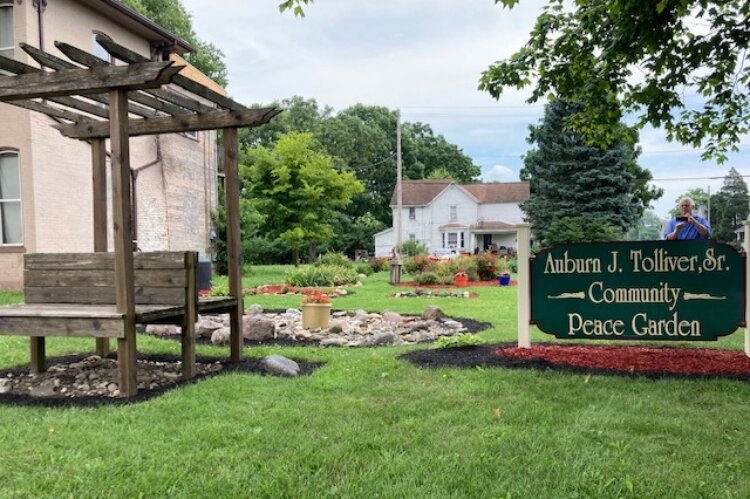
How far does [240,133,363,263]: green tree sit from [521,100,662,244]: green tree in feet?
36.5

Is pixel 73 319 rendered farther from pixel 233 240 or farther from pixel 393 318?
pixel 393 318

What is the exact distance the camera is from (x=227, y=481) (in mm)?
2986

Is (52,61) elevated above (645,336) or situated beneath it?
elevated above

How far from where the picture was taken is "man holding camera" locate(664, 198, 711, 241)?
706cm

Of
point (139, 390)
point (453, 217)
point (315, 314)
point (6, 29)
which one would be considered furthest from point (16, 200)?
point (453, 217)

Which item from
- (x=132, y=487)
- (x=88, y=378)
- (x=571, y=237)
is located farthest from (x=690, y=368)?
(x=571, y=237)

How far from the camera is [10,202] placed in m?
13.2

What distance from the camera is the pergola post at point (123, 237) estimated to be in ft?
15.7

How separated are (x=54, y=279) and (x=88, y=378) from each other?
43.8 inches

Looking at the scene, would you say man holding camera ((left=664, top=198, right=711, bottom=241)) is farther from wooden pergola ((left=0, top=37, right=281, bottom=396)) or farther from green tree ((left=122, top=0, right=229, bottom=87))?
green tree ((left=122, top=0, right=229, bottom=87))

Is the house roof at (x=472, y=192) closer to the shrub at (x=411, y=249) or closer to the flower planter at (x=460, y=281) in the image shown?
the shrub at (x=411, y=249)

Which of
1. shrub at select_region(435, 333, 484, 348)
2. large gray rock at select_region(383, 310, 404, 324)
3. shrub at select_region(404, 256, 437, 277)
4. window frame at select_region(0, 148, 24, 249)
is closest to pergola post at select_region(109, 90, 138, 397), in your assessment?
shrub at select_region(435, 333, 484, 348)

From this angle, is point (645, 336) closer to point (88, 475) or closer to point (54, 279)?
point (88, 475)

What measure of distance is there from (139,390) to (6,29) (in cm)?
1185
